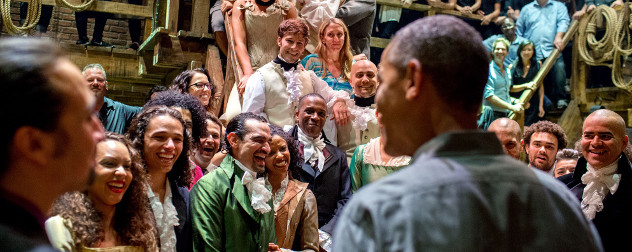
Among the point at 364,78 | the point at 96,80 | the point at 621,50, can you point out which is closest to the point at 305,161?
the point at 364,78

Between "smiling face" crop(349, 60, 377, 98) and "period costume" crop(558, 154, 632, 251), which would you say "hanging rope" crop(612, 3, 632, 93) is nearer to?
"smiling face" crop(349, 60, 377, 98)

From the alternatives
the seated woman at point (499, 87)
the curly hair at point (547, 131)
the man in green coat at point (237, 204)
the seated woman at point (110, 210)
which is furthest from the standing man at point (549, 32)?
the seated woman at point (110, 210)

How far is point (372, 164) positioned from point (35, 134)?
307cm

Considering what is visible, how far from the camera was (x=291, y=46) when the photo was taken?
4.75 metres

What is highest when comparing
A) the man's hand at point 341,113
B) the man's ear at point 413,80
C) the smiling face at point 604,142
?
the man's ear at point 413,80

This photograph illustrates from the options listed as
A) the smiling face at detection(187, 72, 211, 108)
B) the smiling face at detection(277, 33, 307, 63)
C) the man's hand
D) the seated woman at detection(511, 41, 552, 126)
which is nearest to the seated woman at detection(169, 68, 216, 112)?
the smiling face at detection(187, 72, 211, 108)

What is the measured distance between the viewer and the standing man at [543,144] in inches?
198

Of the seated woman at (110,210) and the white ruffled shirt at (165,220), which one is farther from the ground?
the seated woman at (110,210)

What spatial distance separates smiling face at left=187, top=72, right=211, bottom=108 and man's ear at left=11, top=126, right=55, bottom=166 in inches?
147

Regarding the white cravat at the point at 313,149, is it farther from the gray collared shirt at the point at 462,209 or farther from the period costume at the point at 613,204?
the gray collared shirt at the point at 462,209

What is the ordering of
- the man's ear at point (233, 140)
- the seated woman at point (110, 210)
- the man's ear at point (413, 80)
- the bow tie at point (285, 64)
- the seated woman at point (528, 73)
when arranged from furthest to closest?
1. the seated woman at point (528, 73)
2. the bow tie at point (285, 64)
3. the man's ear at point (233, 140)
4. the seated woman at point (110, 210)
5. the man's ear at point (413, 80)

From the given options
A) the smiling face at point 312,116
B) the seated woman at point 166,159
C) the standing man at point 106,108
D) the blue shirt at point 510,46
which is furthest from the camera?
the blue shirt at point 510,46

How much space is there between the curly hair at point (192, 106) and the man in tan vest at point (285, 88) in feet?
2.04

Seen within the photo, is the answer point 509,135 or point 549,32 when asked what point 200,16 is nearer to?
point 509,135
